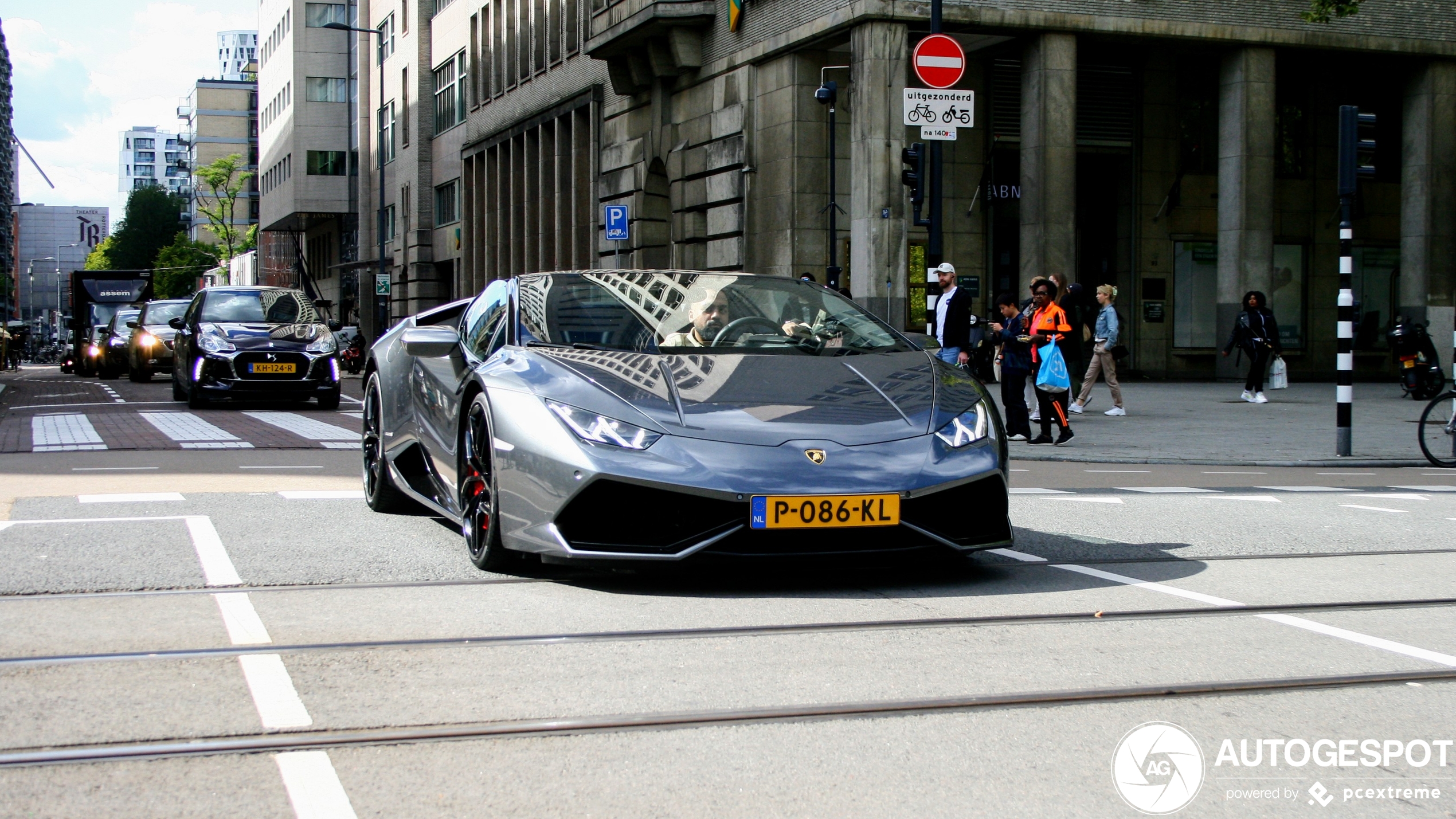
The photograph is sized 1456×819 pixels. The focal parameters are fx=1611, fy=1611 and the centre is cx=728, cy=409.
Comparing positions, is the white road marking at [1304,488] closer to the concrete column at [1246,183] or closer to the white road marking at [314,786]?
the white road marking at [314,786]

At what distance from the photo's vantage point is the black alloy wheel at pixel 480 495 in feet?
21.0

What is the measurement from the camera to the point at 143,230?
480ft

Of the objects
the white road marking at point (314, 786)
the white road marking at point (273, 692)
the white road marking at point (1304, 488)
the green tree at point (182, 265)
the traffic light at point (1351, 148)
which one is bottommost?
the white road marking at point (1304, 488)

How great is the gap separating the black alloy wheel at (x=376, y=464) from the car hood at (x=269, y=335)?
12121mm

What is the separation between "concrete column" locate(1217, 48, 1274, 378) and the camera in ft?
95.3

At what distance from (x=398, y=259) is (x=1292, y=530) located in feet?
194

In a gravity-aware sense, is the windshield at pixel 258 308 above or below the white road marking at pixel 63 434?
above

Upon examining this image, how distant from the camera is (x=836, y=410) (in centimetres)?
616

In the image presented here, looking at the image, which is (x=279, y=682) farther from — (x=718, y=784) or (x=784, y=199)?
(x=784, y=199)

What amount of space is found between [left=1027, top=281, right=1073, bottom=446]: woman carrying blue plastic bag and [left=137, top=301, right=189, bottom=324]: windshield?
20.5 m

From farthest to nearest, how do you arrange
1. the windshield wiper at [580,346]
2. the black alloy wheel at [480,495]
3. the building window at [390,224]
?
the building window at [390,224] < the windshield wiper at [580,346] < the black alloy wheel at [480,495]

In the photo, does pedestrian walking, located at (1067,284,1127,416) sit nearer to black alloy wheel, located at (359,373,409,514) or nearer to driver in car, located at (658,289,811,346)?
black alloy wheel, located at (359,373,409,514)

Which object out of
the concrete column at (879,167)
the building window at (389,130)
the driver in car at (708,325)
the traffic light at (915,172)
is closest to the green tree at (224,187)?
the building window at (389,130)

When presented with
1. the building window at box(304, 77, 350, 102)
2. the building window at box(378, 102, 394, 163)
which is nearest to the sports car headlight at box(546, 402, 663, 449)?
the building window at box(378, 102, 394, 163)
